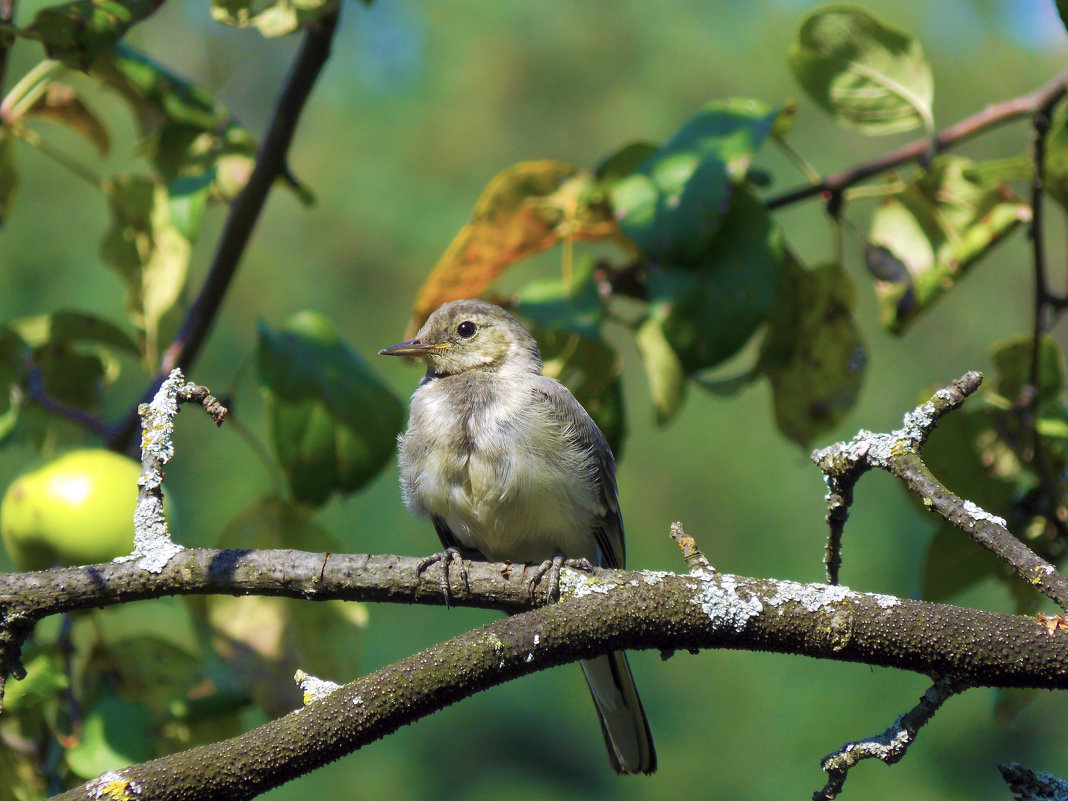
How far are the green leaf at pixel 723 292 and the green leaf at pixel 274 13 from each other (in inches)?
49.1

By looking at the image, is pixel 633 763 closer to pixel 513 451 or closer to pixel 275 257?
pixel 513 451

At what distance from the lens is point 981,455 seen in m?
3.26

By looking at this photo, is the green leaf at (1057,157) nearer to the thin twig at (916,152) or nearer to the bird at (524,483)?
the thin twig at (916,152)

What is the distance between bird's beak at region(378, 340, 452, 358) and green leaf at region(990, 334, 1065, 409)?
2.20 metres

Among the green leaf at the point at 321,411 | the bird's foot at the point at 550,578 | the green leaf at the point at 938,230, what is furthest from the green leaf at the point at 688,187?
the bird's foot at the point at 550,578

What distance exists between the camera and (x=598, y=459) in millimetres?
4043

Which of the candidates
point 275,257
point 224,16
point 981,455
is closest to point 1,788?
point 224,16

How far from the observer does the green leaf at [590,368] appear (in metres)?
3.34

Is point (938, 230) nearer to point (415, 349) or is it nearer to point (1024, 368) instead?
point (1024, 368)

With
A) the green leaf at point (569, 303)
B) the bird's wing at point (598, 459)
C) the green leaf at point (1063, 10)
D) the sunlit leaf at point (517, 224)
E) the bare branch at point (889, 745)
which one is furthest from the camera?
the bird's wing at point (598, 459)

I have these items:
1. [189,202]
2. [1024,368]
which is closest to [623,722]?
[1024,368]

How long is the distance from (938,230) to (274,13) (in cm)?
231

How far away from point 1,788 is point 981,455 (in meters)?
3.09

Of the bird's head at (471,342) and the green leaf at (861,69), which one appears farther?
the bird's head at (471,342)
